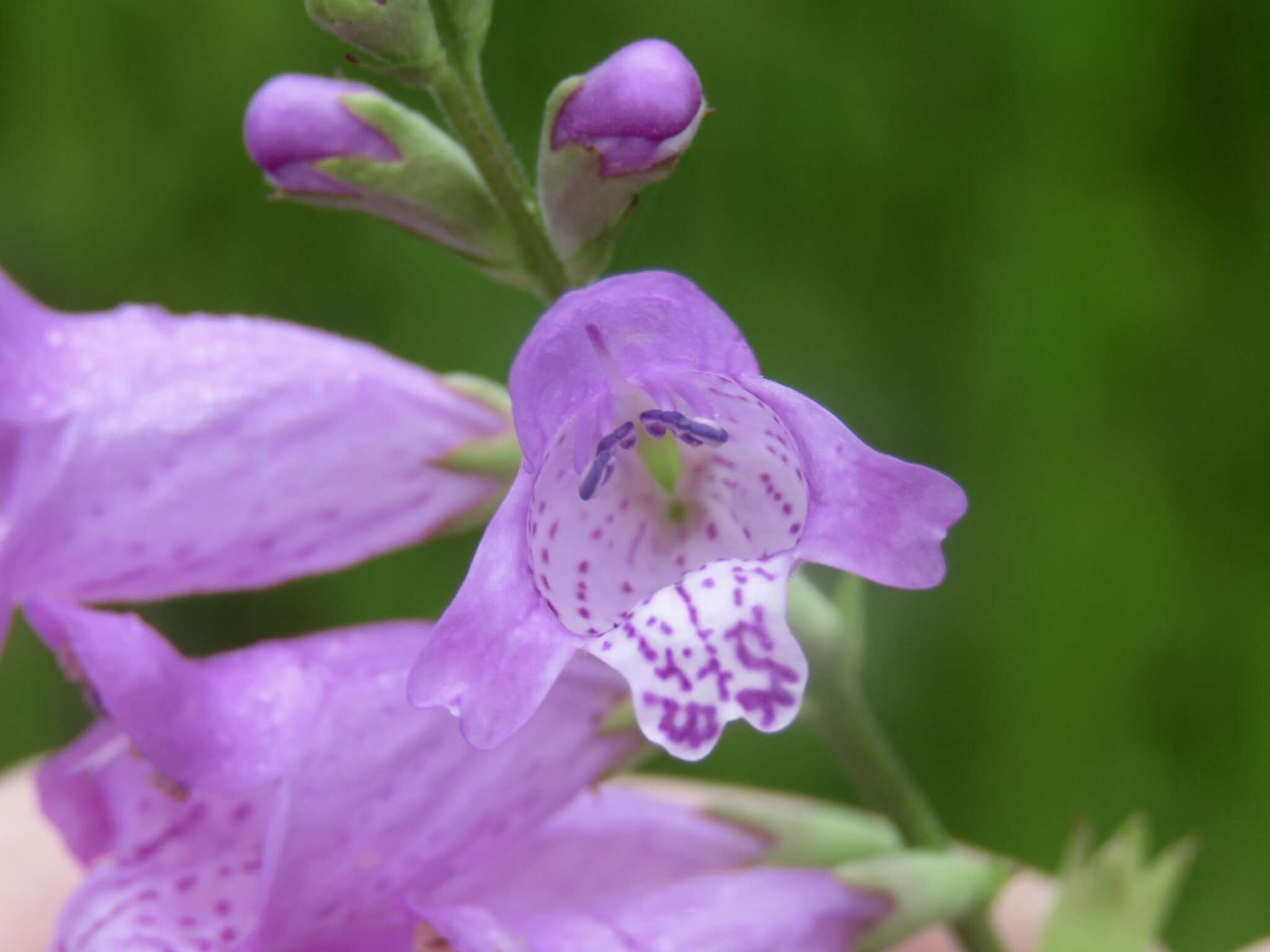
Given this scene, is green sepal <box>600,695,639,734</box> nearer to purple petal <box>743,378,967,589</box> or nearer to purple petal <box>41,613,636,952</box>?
purple petal <box>41,613,636,952</box>

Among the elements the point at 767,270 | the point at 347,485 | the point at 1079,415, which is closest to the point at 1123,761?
the point at 1079,415

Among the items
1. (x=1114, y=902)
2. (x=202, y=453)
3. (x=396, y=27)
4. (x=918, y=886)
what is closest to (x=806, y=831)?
(x=918, y=886)

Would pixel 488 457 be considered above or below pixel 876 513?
below

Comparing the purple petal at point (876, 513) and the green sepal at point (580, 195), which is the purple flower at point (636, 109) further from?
the purple petal at point (876, 513)

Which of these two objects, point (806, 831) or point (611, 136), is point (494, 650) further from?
point (806, 831)

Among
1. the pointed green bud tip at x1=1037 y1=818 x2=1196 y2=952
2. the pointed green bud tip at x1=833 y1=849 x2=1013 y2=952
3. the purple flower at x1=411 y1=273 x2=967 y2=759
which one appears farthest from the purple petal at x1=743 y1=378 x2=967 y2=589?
the pointed green bud tip at x1=1037 y1=818 x2=1196 y2=952

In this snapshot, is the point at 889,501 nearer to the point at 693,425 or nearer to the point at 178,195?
the point at 693,425

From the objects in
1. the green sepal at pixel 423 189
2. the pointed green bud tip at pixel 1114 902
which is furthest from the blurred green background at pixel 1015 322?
the green sepal at pixel 423 189
